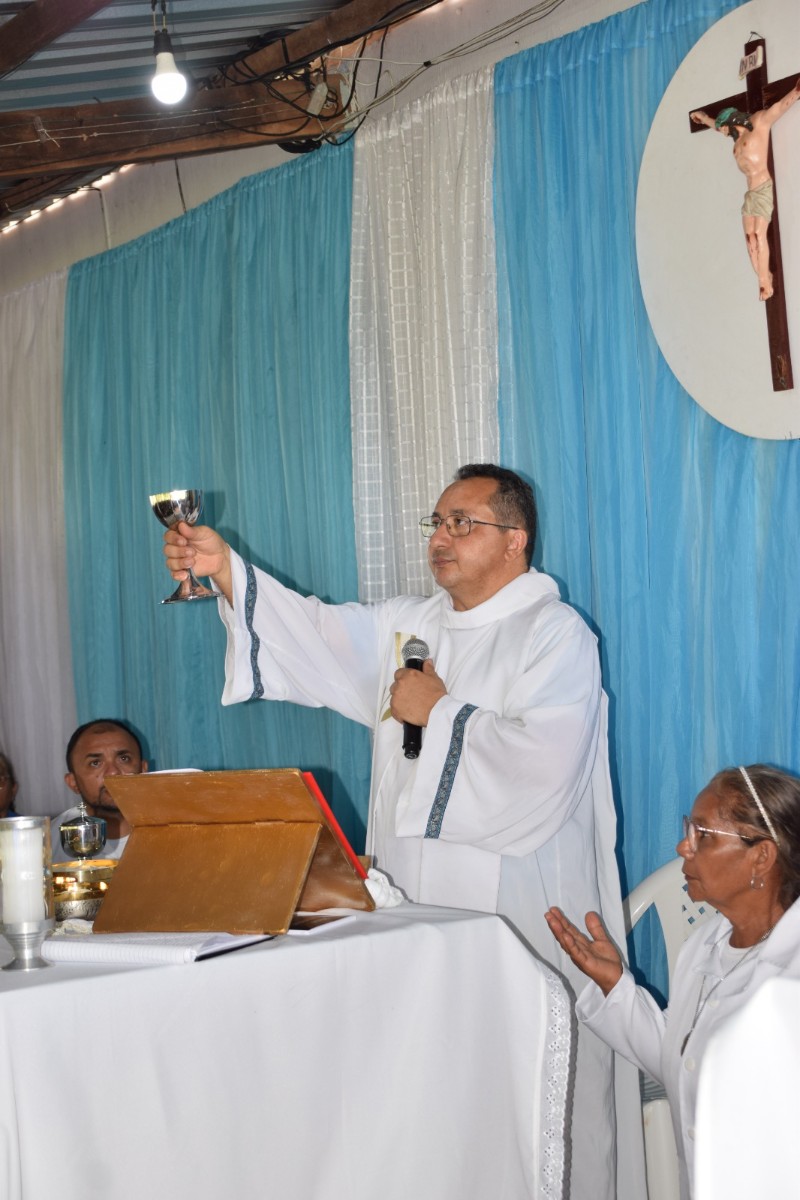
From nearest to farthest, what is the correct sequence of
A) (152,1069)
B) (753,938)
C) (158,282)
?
(152,1069) < (753,938) < (158,282)

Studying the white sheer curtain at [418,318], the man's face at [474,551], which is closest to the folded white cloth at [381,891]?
the man's face at [474,551]

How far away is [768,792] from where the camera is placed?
113 inches

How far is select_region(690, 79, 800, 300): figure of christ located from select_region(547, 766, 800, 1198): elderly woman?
4.52ft

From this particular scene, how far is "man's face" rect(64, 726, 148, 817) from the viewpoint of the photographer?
499cm

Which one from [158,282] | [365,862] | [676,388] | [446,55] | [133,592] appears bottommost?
[365,862]

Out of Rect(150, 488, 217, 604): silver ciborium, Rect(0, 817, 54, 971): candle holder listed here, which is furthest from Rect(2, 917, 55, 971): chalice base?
Rect(150, 488, 217, 604): silver ciborium

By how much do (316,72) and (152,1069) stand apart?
4096 mm

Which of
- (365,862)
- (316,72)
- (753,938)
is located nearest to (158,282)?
(316,72)

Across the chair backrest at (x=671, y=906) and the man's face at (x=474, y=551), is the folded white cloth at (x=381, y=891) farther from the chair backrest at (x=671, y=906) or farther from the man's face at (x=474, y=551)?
the man's face at (x=474, y=551)

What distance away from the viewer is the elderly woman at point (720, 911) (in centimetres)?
278

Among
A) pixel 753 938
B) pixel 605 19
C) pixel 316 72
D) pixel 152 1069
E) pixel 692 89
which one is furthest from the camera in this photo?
pixel 316 72

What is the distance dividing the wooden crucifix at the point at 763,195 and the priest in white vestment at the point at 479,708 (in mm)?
765

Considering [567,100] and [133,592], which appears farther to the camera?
[133,592]

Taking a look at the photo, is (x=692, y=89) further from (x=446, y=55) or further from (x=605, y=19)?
(x=446, y=55)
